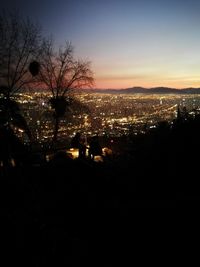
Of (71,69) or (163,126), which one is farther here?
(71,69)

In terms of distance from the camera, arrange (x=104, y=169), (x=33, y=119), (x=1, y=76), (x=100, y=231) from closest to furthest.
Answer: (x=100, y=231)
(x=104, y=169)
(x=1, y=76)
(x=33, y=119)

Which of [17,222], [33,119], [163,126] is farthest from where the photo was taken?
[33,119]

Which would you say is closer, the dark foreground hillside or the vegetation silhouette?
the dark foreground hillside

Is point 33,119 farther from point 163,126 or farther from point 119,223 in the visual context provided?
point 119,223

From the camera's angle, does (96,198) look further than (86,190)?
No

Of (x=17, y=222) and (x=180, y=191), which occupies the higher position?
(x=180, y=191)

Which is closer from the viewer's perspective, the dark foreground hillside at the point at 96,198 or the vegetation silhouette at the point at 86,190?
the dark foreground hillside at the point at 96,198

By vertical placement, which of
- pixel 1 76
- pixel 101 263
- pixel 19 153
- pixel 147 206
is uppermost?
pixel 1 76

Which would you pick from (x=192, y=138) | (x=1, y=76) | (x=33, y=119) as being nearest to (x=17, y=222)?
(x=192, y=138)
